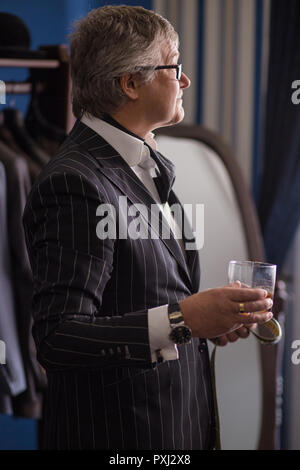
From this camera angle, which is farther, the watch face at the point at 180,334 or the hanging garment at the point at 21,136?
the hanging garment at the point at 21,136

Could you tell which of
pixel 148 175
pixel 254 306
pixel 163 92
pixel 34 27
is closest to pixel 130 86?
pixel 163 92

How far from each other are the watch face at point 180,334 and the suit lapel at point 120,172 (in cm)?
18

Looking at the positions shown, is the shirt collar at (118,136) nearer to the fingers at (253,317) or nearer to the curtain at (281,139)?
the fingers at (253,317)

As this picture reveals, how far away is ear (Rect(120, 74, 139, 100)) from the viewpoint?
993 mm

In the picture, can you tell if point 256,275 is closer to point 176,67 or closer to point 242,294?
point 242,294

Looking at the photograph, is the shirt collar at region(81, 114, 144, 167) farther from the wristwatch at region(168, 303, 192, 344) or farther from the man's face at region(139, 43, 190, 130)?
the wristwatch at region(168, 303, 192, 344)

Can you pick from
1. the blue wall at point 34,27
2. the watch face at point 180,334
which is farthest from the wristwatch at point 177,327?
the blue wall at point 34,27

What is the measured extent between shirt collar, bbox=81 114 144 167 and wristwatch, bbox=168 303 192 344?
0.30m

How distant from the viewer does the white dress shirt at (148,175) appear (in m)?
0.85

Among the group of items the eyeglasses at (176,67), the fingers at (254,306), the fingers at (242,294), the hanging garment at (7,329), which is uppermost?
the eyeglasses at (176,67)

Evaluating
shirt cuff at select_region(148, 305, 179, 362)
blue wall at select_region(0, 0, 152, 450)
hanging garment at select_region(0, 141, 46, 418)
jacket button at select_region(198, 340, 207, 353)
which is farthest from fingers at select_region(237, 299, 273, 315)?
blue wall at select_region(0, 0, 152, 450)

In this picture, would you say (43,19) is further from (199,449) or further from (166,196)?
(199,449)
